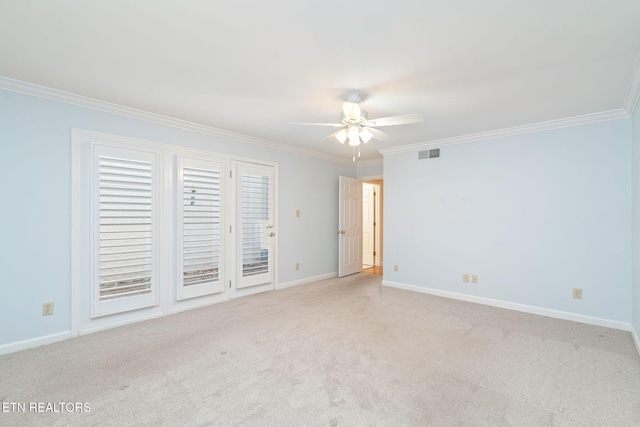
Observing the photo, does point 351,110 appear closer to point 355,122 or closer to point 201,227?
point 355,122

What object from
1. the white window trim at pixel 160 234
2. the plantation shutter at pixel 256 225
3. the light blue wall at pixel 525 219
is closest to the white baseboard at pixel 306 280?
the white window trim at pixel 160 234

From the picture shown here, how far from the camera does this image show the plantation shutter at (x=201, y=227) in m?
3.96

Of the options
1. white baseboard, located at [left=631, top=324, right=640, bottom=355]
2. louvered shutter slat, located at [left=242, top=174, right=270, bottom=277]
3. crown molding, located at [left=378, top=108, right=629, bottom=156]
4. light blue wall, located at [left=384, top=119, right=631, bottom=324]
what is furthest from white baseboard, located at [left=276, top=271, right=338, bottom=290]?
white baseboard, located at [left=631, top=324, right=640, bottom=355]

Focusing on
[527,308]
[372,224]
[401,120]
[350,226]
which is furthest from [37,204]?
[372,224]

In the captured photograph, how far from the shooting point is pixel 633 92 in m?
2.83

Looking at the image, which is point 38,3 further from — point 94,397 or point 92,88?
point 94,397

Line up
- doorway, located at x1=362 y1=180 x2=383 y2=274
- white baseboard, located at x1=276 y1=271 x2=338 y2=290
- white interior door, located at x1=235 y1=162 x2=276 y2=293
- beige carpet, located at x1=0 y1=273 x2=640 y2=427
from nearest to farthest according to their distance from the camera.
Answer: beige carpet, located at x1=0 y1=273 x2=640 y2=427
white interior door, located at x1=235 y1=162 x2=276 y2=293
white baseboard, located at x1=276 y1=271 x2=338 y2=290
doorway, located at x1=362 y1=180 x2=383 y2=274

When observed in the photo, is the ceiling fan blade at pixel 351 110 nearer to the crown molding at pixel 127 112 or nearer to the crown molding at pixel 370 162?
the crown molding at pixel 127 112

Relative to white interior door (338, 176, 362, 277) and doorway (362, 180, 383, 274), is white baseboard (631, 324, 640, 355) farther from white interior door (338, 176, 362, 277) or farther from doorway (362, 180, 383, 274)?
doorway (362, 180, 383, 274)

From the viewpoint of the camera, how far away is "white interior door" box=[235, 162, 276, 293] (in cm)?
457

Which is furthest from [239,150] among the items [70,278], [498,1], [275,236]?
[498,1]

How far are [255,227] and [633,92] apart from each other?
4.60 m

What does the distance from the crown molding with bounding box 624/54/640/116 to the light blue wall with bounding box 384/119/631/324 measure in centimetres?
32

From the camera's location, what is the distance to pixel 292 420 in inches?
73.9
